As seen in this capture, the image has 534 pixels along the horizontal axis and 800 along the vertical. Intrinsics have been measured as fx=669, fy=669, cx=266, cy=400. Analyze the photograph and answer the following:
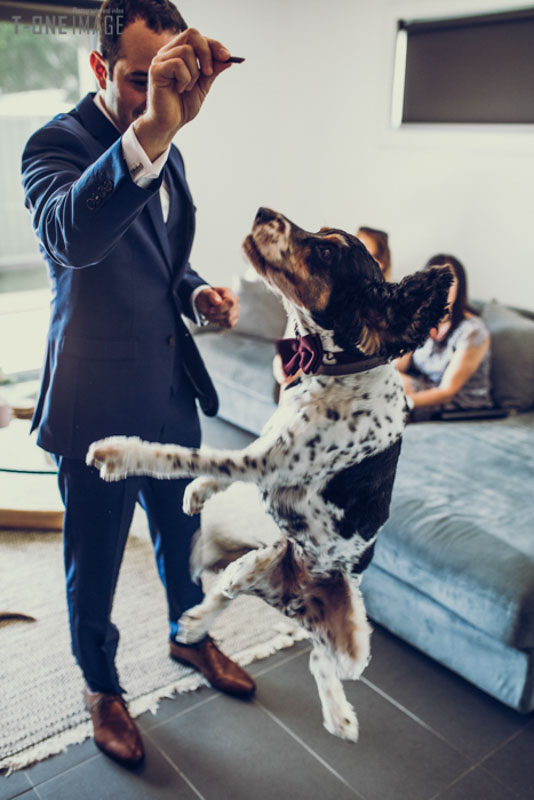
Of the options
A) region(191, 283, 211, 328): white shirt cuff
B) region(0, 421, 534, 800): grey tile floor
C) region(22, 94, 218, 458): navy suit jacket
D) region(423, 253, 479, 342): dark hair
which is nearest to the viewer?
region(22, 94, 218, 458): navy suit jacket

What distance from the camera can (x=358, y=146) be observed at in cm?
456

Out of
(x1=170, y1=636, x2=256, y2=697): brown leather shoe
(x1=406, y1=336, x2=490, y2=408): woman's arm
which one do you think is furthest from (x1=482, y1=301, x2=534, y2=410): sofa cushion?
(x1=170, y1=636, x2=256, y2=697): brown leather shoe

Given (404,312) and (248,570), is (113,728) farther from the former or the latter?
(404,312)

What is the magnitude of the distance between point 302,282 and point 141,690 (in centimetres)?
225

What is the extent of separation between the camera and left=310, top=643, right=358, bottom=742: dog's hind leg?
0.92 metres

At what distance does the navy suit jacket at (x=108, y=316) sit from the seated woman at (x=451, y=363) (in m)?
1.78

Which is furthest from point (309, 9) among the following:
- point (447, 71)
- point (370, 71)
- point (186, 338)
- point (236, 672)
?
point (236, 672)

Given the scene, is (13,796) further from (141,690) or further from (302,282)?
(302,282)

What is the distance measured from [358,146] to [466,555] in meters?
3.13

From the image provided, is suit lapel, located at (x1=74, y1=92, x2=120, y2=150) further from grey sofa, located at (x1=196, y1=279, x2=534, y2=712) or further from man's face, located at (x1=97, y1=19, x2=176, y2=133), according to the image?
grey sofa, located at (x1=196, y1=279, x2=534, y2=712)

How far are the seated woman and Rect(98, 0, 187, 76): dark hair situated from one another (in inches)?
85.0

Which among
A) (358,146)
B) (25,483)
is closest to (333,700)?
(25,483)

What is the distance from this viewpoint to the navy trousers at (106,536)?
187 cm

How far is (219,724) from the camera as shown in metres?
2.41
